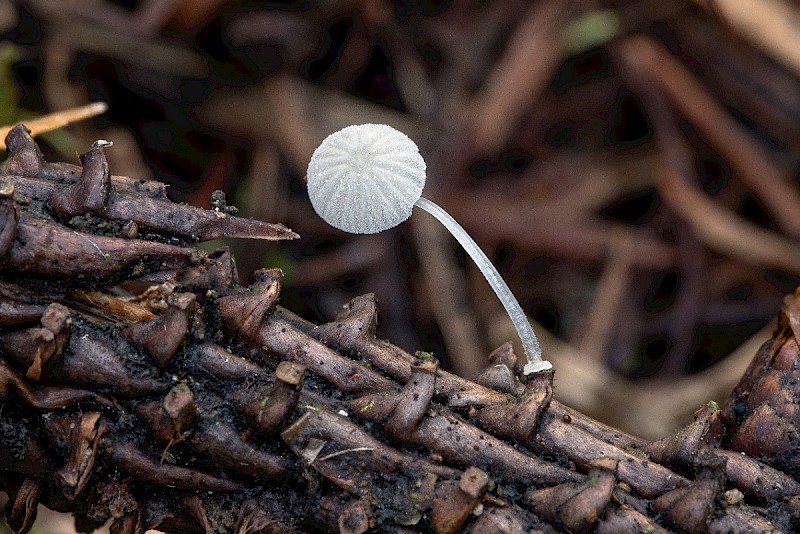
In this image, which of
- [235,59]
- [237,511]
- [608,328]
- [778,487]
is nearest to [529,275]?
[608,328]

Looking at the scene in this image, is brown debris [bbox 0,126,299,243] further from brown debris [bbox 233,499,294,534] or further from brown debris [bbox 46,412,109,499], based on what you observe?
brown debris [bbox 233,499,294,534]

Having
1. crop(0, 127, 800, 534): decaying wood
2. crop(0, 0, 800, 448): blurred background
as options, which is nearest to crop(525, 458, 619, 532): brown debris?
crop(0, 127, 800, 534): decaying wood

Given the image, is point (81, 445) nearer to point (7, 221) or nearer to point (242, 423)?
point (242, 423)

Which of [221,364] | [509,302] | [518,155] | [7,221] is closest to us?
[7,221]

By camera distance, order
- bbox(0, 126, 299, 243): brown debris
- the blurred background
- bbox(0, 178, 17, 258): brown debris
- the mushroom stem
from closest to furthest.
→ bbox(0, 178, 17, 258): brown debris → bbox(0, 126, 299, 243): brown debris → the mushroom stem → the blurred background

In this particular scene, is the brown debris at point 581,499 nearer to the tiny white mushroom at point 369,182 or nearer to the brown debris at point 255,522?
the brown debris at point 255,522

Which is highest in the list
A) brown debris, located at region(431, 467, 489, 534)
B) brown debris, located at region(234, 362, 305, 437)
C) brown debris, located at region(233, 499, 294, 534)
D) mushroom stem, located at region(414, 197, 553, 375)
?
mushroom stem, located at region(414, 197, 553, 375)

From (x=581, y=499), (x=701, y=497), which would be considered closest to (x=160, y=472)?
(x=581, y=499)
